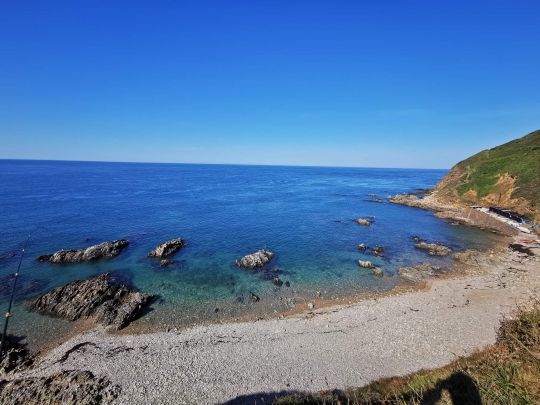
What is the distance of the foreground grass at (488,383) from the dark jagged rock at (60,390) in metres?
10.5

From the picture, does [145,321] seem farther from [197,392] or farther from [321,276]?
[321,276]

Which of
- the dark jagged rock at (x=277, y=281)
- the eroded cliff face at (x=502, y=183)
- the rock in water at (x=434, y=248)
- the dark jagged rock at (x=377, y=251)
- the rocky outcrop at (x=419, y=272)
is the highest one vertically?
the eroded cliff face at (x=502, y=183)

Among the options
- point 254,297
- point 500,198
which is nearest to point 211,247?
point 254,297

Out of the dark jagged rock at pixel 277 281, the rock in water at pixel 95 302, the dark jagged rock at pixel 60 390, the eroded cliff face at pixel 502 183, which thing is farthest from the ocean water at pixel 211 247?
the eroded cliff face at pixel 502 183

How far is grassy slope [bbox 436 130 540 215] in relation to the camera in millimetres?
52369

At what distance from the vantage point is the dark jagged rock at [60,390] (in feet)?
46.5

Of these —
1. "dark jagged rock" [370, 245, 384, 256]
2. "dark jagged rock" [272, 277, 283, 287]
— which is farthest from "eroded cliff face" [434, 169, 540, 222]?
"dark jagged rock" [272, 277, 283, 287]

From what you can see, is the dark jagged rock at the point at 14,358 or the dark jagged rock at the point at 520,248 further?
the dark jagged rock at the point at 520,248

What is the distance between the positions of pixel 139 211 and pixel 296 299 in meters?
49.3

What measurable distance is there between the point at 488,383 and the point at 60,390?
21695 mm

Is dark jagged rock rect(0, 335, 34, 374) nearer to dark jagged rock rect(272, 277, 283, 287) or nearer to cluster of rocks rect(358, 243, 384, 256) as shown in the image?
dark jagged rock rect(272, 277, 283, 287)

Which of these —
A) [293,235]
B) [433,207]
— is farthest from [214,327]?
[433,207]

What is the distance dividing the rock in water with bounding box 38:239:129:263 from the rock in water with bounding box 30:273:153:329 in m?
8.12

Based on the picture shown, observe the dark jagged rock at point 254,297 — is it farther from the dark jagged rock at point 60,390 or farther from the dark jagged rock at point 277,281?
the dark jagged rock at point 60,390
